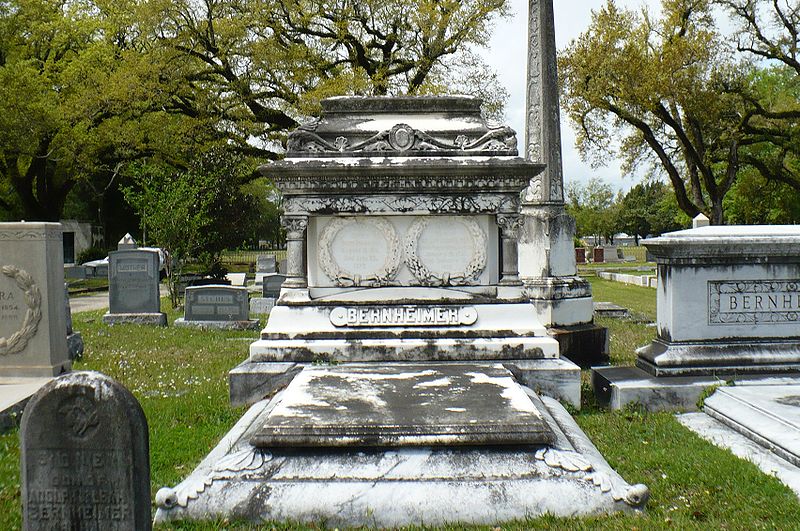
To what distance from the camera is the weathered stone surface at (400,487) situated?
3.59m

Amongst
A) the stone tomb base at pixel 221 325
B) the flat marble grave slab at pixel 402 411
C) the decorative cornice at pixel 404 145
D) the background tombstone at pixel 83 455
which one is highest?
the decorative cornice at pixel 404 145

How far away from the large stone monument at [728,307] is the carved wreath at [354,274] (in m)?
2.43

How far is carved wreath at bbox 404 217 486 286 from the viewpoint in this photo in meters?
6.47

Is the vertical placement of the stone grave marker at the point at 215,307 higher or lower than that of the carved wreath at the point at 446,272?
lower

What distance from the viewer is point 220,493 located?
3668 millimetres

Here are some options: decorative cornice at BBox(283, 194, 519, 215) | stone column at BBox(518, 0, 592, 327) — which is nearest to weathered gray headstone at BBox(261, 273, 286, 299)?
stone column at BBox(518, 0, 592, 327)

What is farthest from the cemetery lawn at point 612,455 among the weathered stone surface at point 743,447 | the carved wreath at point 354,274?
the carved wreath at point 354,274

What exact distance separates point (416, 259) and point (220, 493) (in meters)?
3.39

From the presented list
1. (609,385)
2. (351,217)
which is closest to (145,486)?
(351,217)

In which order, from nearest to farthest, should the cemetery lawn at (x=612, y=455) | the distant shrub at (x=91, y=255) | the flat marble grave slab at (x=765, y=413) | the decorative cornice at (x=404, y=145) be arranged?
the cemetery lawn at (x=612, y=455) < the flat marble grave slab at (x=765, y=413) < the decorative cornice at (x=404, y=145) < the distant shrub at (x=91, y=255)

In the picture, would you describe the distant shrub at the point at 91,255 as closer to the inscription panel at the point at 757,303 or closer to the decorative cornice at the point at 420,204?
the decorative cornice at the point at 420,204

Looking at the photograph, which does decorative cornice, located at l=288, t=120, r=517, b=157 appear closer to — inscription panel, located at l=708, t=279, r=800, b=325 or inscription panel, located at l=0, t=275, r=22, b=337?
inscription panel, located at l=708, t=279, r=800, b=325

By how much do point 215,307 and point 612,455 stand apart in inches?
394

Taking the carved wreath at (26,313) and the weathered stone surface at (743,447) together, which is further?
the carved wreath at (26,313)
